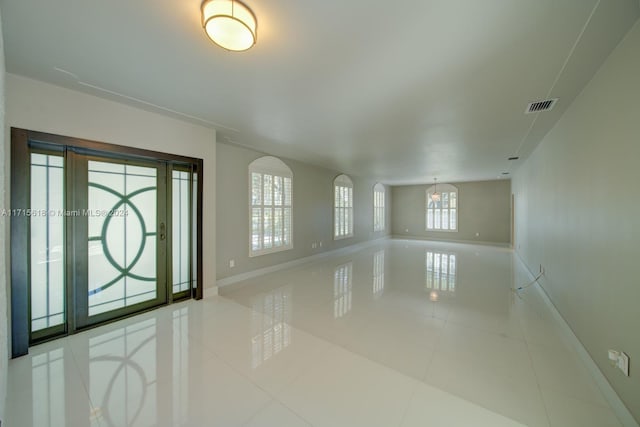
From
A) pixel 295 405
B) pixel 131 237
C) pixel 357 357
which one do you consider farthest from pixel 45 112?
pixel 357 357

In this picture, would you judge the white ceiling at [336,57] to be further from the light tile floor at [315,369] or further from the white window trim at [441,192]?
the white window trim at [441,192]

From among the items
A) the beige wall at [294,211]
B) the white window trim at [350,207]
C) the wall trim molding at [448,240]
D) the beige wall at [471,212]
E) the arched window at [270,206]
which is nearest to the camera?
the beige wall at [294,211]

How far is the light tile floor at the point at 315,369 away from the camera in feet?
5.57

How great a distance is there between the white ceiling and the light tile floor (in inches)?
108

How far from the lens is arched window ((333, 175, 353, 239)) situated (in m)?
8.02

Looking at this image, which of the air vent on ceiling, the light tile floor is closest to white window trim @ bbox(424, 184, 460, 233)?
the light tile floor

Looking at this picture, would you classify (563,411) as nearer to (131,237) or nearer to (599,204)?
(599,204)

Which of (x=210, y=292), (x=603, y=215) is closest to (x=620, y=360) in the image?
(x=603, y=215)

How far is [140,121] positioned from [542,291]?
6775mm

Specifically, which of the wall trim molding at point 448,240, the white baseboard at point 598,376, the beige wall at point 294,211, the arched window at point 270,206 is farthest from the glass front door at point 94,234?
the wall trim molding at point 448,240

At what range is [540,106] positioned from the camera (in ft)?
9.73

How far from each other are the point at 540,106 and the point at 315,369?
3979mm

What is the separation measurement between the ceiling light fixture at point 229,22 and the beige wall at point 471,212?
37.0 ft

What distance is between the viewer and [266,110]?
3.18 m
